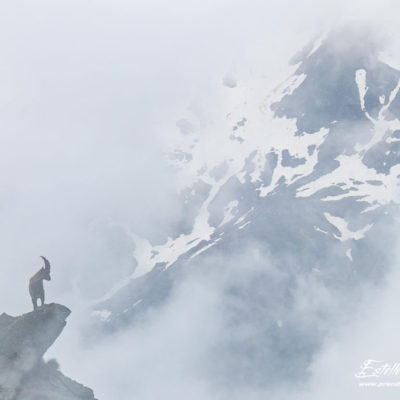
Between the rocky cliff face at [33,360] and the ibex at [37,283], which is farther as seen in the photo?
the ibex at [37,283]

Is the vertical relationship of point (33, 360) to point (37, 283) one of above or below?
below

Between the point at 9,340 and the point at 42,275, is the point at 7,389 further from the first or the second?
the point at 42,275

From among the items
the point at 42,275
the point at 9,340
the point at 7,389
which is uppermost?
the point at 42,275

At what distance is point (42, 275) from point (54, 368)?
684 centimetres

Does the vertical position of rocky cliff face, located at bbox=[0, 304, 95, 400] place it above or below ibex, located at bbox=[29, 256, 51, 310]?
below

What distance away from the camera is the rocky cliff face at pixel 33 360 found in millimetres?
59875

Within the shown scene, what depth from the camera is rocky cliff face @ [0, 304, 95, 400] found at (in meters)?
59.9

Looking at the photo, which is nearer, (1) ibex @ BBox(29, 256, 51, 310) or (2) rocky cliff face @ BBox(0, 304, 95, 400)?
(2) rocky cliff face @ BBox(0, 304, 95, 400)

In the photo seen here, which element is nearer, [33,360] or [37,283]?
[33,360]

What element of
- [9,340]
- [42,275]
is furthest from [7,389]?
[42,275]

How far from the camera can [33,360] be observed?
6322 centimetres

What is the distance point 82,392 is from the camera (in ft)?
213

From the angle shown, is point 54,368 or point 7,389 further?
point 54,368

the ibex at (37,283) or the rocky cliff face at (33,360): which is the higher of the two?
the ibex at (37,283)
